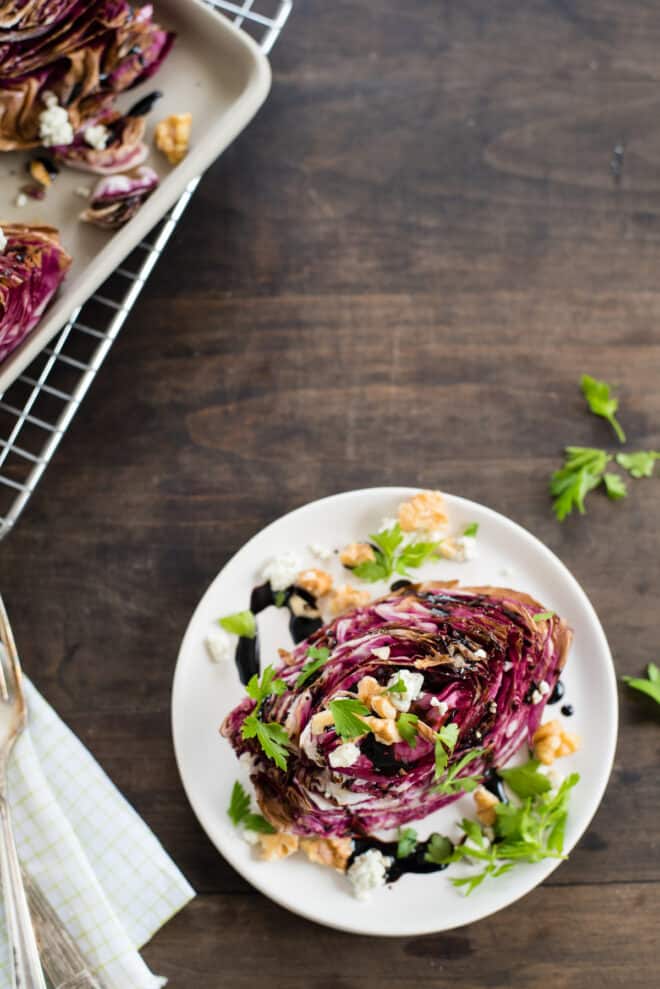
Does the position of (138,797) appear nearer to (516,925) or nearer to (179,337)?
(516,925)

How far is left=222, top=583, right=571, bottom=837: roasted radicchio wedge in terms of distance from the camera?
1.14m

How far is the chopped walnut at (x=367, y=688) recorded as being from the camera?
1127 mm

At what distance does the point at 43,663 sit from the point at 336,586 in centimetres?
45

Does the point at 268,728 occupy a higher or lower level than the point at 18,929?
higher

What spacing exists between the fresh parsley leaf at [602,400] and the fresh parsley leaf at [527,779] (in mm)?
512

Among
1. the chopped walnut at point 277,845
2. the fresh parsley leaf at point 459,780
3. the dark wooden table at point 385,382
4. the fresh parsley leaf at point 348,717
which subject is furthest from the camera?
the dark wooden table at point 385,382

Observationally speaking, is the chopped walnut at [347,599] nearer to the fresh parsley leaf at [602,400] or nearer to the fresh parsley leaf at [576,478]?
the fresh parsley leaf at [576,478]

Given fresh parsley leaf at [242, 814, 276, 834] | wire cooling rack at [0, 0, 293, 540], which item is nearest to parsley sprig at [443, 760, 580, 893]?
fresh parsley leaf at [242, 814, 276, 834]

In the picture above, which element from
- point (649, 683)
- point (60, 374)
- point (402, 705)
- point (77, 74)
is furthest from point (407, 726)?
point (77, 74)

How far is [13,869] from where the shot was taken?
1.31 metres

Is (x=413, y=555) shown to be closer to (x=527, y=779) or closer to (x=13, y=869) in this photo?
(x=527, y=779)

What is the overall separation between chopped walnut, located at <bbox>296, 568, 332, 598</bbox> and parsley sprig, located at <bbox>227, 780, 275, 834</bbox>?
11.0 inches

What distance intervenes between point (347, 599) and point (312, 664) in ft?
0.54

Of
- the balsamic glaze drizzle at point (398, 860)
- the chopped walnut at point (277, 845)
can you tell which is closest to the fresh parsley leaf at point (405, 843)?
the balsamic glaze drizzle at point (398, 860)
